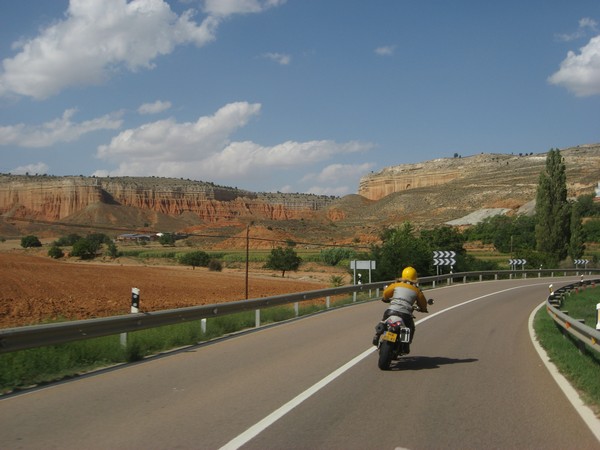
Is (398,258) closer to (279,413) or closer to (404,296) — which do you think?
(404,296)

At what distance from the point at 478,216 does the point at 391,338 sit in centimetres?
11472

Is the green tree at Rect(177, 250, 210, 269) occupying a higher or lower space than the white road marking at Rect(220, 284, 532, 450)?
higher

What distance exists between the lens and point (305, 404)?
8.11 m

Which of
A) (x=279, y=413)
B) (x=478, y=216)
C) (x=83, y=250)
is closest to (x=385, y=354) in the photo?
(x=279, y=413)

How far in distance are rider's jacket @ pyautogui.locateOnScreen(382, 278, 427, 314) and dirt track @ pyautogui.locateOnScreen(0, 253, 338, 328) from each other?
13.7 meters

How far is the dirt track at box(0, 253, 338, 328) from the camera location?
2528 cm

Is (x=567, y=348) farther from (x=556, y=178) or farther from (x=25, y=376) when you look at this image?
(x=556, y=178)

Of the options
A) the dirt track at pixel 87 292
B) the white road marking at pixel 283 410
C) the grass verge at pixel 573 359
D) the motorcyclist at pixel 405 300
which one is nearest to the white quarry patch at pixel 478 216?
the dirt track at pixel 87 292

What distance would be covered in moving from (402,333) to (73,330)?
17.5ft

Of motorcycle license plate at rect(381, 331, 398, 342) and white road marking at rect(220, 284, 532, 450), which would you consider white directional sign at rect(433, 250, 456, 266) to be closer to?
white road marking at rect(220, 284, 532, 450)

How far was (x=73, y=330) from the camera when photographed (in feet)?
35.8

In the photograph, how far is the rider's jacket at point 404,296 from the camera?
1084 centimetres

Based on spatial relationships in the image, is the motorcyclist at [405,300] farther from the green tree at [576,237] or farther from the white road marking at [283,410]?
the green tree at [576,237]

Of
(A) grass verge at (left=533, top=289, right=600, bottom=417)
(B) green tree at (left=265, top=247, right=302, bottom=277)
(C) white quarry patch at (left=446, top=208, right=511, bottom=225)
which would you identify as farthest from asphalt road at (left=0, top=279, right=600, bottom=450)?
(C) white quarry patch at (left=446, top=208, right=511, bottom=225)
